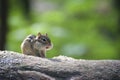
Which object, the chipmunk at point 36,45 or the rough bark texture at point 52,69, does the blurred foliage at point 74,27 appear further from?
the rough bark texture at point 52,69

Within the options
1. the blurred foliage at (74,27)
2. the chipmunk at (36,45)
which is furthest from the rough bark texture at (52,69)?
the blurred foliage at (74,27)

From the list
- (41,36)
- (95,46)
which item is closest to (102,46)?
(95,46)

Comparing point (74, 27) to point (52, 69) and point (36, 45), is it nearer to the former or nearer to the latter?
point (36, 45)

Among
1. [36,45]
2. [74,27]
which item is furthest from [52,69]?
[74,27]

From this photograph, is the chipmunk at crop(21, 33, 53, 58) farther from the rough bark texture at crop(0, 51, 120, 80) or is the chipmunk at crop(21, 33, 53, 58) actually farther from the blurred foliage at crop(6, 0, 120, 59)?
the blurred foliage at crop(6, 0, 120, 59)

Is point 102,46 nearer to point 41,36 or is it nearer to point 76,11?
point 76,11

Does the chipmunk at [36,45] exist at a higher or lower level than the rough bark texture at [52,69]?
higher
